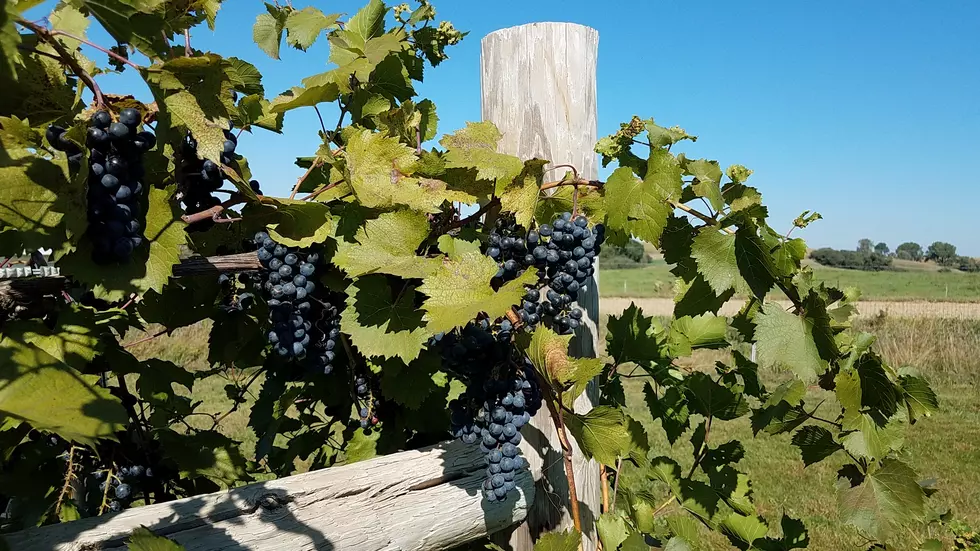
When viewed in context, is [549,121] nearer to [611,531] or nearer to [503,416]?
[503,416]

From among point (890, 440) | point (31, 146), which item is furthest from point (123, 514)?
point (890, 440)

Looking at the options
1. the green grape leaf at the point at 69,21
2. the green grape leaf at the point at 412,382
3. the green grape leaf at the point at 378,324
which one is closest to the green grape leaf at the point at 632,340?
the green grape leaf at the point at 412,382

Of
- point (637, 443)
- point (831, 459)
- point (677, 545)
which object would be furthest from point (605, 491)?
point (831, 459)

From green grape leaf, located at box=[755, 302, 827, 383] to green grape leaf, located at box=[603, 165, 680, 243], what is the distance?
28 centimetres

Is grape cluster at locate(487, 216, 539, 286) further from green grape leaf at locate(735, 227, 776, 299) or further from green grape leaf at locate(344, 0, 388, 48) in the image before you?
green grape leaf at locate(344, 0, 388, 48)

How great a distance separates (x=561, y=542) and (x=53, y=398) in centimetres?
104

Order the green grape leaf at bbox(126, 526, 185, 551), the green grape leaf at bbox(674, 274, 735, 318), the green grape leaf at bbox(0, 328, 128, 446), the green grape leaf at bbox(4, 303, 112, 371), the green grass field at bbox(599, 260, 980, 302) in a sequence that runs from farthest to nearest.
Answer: the green grass field at bbox(599, 260, 980, 302) < the green grape leaf at bbox(674, 274, 735, 318) < the green grape leaf at bbox(4, 303, 112, 371) < the green grape leaf at bbox(126, 526, 185, 551) < the green grape leaf at bbox(0, 328, 128, 446)

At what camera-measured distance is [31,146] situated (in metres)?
1.02


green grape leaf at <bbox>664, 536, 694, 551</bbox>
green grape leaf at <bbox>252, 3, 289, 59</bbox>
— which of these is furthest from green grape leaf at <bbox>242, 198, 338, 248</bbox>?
green grape leaf at <bbox>664, 536, 694, 551</bbox>

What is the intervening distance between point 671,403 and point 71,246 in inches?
66.0

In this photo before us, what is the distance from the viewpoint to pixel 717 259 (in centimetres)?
130

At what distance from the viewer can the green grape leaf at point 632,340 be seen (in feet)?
5.83

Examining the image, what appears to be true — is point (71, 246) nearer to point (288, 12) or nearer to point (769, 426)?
point (288, 12)

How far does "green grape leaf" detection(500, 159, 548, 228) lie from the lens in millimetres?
1333
